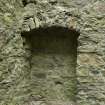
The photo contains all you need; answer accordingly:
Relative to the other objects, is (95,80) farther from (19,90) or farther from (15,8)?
(15,8)

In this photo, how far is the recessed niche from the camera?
11.6 feet

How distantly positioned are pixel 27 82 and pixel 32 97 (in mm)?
200

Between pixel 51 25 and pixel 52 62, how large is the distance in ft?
1.57

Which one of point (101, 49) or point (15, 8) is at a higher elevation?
point (15, 8)

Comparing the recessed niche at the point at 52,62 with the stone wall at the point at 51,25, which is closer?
the stone wall at the point at 51,25

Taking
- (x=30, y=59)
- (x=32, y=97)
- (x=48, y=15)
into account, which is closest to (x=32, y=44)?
(x=30, y=59)

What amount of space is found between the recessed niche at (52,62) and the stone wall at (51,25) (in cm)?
10

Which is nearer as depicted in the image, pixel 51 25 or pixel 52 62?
pixel 51 25

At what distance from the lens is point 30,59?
3.66 meters

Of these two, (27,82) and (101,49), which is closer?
(101,49)

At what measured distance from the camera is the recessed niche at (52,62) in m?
3.55

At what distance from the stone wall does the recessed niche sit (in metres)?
0.10

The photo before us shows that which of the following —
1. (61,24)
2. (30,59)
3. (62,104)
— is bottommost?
(62,104)

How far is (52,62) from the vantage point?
11.8 ft
